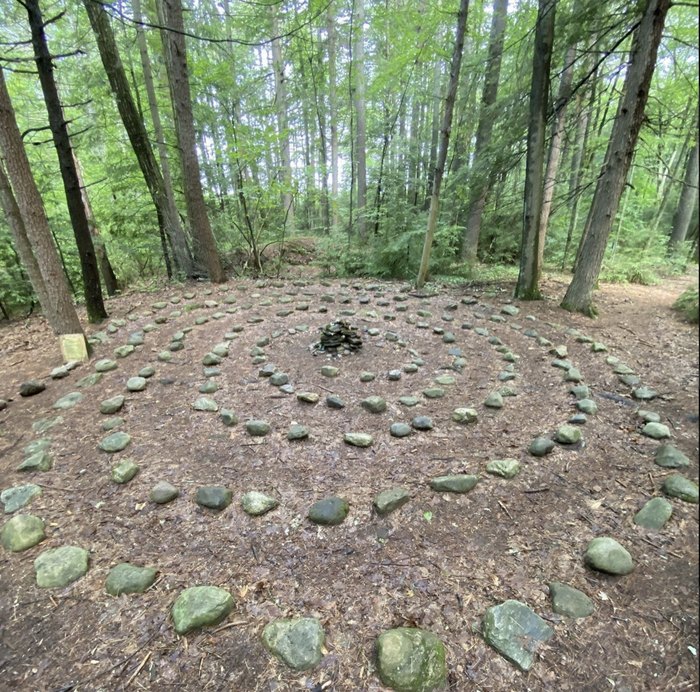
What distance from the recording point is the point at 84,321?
16.3 ft

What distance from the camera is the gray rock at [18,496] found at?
1978mm

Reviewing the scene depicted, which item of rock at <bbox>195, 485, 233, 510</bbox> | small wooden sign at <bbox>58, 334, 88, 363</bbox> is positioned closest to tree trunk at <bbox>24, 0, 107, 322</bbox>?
small wooden sign at <bbox>58, 334, 88, 363</bbox>

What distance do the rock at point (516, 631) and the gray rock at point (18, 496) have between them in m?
2.39

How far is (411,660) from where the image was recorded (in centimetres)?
124

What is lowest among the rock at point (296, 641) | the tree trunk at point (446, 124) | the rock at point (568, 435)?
the rock at point (296, 641)

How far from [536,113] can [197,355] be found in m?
5.03

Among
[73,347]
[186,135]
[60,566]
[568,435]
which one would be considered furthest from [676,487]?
[186,135]

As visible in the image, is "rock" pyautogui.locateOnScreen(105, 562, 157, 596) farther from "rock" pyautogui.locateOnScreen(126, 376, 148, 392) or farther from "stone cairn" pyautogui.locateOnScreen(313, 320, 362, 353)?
"stone cairn" pyautogui.locateOnScreen(313, 320, 362, 353)

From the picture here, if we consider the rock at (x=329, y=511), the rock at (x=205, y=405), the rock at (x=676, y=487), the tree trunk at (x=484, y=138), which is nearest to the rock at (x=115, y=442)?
the rock at (x=205, y=405)

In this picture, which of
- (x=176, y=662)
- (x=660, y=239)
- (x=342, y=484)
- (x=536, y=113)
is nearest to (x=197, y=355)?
(x=342, y=484)

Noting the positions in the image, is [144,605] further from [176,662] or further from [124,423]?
[124,423]

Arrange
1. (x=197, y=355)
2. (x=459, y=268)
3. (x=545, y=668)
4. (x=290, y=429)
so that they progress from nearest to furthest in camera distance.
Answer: (x=545, y=668), (x=290, y=429), (x=197, y=355), (x=459, y=268)

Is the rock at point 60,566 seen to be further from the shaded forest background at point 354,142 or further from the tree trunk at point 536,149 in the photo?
the tree trunk at point 536,149

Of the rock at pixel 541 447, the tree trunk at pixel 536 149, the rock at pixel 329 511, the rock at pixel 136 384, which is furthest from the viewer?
the tree trunk at pixel 536 149
